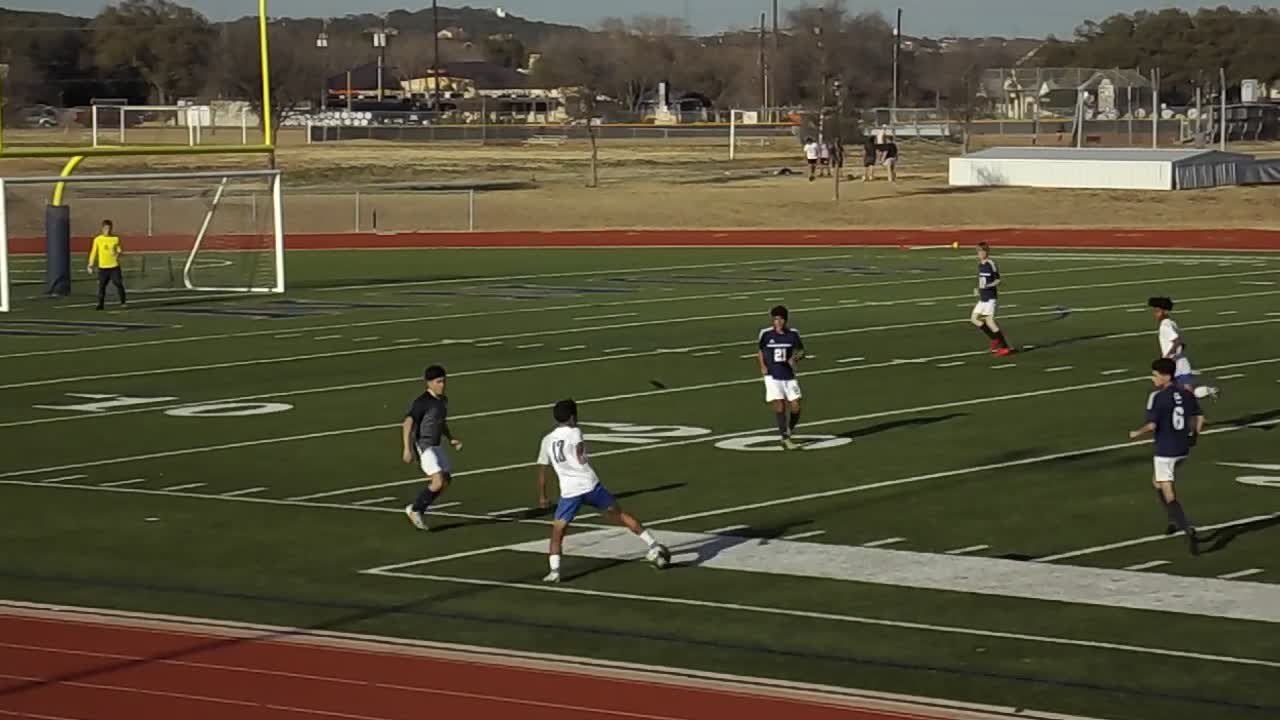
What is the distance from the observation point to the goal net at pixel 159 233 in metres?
42.7

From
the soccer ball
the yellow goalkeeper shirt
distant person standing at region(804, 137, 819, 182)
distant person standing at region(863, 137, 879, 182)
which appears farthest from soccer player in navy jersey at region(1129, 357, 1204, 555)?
distant person standing at region(804, 137, 819, 182)

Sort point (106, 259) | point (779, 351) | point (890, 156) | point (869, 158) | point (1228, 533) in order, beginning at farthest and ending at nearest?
1. point (869, 158)
2. point (890, 156)
3. point (106, 259)
4. point (779, 351)
5. point (1228, 533)

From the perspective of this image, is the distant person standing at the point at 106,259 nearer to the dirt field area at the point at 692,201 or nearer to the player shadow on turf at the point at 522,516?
the dirt field area at the point at 692,201

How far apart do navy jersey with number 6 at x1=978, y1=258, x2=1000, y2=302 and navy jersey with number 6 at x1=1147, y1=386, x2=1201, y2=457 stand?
1340 centimetres

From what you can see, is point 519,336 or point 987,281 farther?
point 519,336

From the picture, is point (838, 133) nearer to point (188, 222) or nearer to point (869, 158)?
point (869, 158)

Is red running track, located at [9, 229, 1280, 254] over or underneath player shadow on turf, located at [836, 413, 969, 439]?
over

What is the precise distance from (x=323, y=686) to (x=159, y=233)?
48295 mm

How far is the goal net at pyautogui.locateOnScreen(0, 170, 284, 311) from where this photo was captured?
140ft

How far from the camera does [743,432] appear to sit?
950 inches

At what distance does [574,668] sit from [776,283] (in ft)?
99.8

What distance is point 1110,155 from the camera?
70.3 m

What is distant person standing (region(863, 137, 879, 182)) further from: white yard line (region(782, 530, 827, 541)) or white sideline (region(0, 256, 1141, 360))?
white yard line (region(782, 530, 827, 541))

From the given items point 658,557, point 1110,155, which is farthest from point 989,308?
point 1110,155
